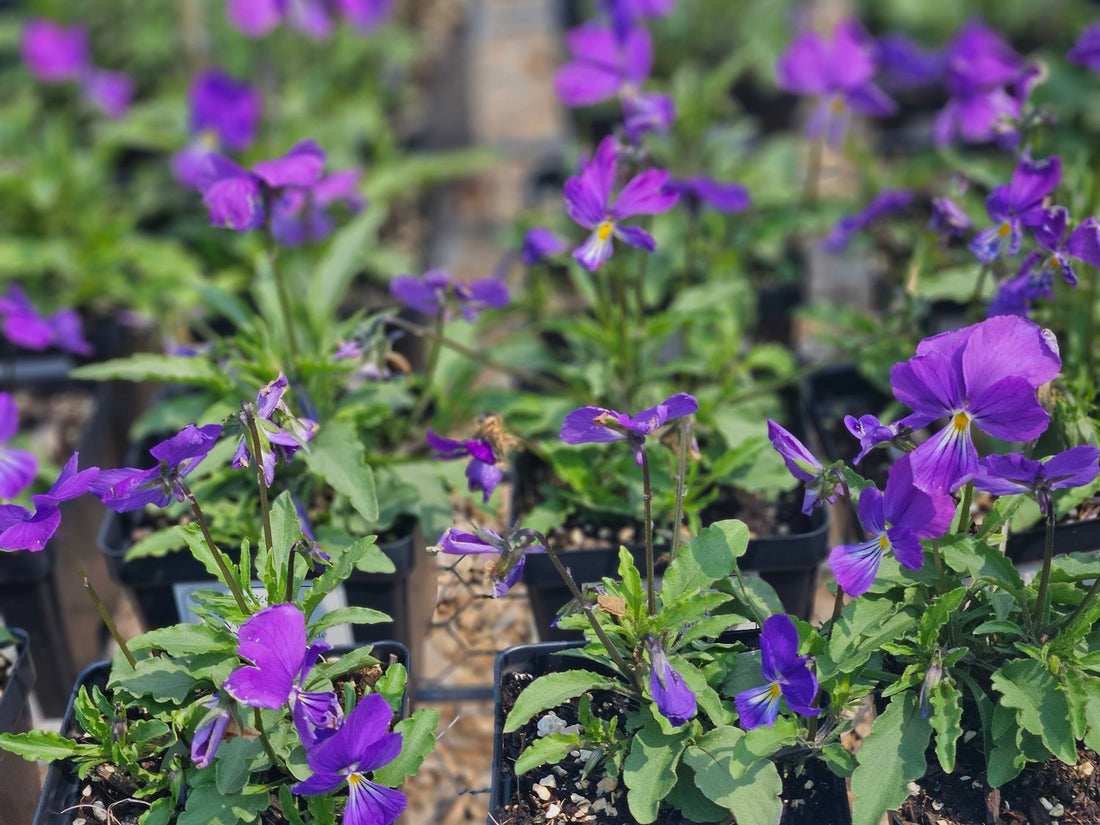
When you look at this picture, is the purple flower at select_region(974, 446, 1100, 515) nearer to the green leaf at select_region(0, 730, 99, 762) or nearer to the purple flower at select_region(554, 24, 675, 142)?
the purple flower at select_region(554, 24, 675, 142)

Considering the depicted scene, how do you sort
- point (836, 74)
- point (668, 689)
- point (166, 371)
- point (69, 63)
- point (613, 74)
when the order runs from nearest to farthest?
point (668, 689) → point (166, 371) → point (613, 74) → point (836, 74) → point (69, 63)

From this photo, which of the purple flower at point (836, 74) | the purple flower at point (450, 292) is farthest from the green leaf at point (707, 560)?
the purple flower at point (836, 74)

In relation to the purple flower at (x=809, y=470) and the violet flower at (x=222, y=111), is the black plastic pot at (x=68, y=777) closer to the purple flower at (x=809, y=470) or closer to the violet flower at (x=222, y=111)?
the purple flower at (x=809, y=470)

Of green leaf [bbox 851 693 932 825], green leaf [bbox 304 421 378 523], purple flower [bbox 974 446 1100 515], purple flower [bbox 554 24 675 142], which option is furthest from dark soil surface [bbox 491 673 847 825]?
purple flower [bbox 554 24 675 142]

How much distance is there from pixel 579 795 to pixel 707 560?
444mm

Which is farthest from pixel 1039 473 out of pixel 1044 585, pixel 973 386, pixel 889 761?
pixel 889 761

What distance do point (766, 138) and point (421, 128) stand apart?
4.39 ft

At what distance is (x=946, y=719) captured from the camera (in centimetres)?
192

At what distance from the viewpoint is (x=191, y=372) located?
2.66 metres

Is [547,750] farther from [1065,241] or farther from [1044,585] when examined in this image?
[1065,241]

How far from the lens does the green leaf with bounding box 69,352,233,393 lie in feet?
8.61

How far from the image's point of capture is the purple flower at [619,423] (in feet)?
6.42

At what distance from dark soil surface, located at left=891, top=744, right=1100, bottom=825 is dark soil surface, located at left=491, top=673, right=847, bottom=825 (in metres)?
0.15

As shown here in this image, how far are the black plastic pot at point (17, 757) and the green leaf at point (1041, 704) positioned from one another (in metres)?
1.61
